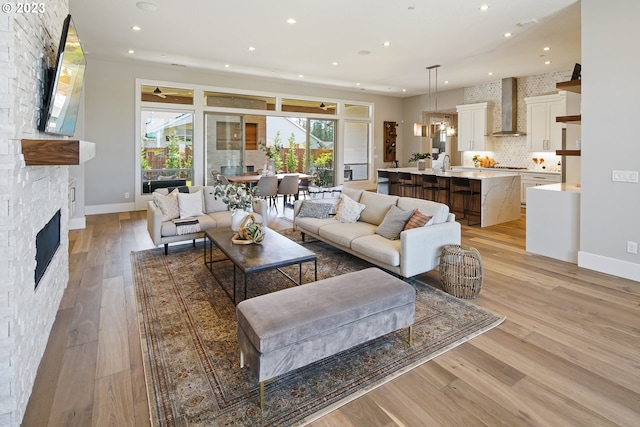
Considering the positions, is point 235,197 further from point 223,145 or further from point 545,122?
point 545,122

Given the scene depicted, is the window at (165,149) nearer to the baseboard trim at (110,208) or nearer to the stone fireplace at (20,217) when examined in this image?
the baseboard trim at (110,208)

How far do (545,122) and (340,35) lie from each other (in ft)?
18.3

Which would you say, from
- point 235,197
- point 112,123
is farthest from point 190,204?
point 112,123

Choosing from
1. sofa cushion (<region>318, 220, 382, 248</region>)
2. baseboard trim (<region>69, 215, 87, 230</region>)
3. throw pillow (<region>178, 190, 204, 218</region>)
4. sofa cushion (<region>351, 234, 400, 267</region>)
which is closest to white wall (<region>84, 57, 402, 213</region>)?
baseboard trim (<region>69, 215, 87, 230</region>)

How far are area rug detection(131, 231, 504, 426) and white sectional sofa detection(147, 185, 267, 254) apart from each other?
0.86m

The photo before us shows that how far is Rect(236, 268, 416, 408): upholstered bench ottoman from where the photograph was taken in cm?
198

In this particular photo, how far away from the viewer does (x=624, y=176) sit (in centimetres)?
385

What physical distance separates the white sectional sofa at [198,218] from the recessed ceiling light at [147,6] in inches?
97.2

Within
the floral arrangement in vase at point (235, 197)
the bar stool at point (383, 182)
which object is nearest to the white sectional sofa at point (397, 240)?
the floral arrangement in vase at point (235, 197)

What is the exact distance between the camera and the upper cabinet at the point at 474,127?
9.66 meters

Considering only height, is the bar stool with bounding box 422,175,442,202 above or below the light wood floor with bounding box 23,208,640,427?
above

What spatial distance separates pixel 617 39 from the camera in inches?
151

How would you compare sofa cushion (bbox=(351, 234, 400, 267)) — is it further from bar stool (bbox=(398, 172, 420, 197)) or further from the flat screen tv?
bar stool (bbox=(398, 172, 420, 197))

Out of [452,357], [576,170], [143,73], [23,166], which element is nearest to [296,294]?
[452,357]
